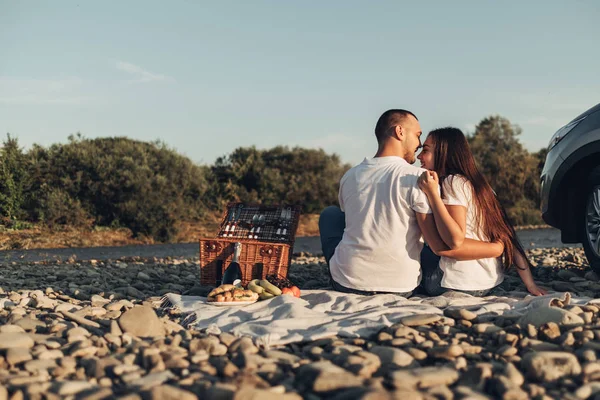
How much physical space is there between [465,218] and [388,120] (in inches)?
34.0

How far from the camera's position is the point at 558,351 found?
281 cm

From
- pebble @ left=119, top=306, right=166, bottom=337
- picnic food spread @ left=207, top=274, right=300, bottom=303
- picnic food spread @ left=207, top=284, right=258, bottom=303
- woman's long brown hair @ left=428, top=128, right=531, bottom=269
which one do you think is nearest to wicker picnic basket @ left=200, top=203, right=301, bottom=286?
picnic food spread @ left=207, top=274, right=300, bottom=303

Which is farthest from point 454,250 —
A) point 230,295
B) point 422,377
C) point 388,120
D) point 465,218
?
point 422,377

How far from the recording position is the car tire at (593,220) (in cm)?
523

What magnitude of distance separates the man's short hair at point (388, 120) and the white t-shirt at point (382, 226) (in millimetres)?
185

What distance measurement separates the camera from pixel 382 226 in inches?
163

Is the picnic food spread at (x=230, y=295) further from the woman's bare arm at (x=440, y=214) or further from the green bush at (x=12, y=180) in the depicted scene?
the green bush at (x=12, y=180)

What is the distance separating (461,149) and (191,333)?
230 centimetres

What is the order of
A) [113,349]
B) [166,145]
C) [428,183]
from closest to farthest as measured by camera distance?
[113,349]
[428,183]
[166,145]

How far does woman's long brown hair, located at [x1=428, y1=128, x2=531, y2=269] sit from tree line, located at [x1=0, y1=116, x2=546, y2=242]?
1108 cm

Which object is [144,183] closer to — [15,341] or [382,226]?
[382,226]

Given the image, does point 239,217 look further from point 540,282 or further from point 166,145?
point 166,145

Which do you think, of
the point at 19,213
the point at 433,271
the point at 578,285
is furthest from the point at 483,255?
the point at 19,213

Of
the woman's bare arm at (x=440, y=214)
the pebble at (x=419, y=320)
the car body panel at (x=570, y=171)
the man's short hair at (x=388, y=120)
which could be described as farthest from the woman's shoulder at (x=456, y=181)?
the car body panel at (x=570, y=171)
